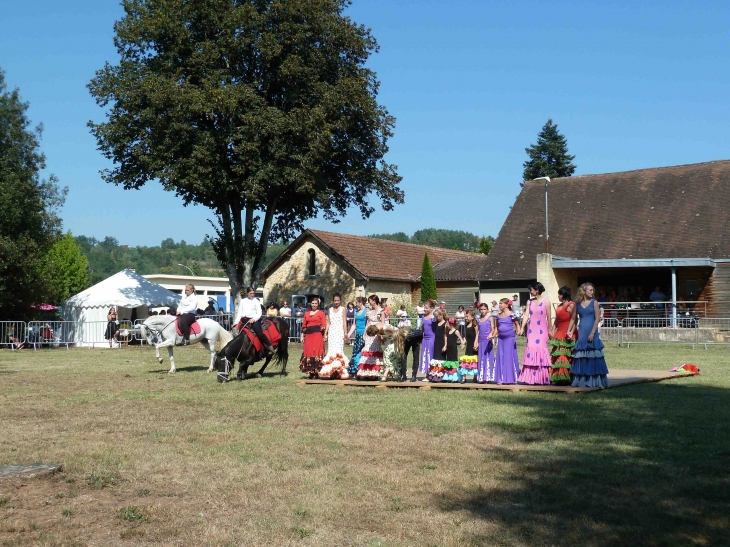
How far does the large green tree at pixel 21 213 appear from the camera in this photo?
114ft

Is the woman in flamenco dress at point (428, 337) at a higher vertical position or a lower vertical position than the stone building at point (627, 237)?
lower

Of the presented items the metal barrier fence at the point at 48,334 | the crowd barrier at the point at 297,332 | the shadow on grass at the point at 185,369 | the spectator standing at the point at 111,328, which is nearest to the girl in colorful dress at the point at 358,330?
the shadow on grass at the point at 185,369

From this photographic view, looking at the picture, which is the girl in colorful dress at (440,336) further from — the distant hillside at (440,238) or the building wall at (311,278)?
the distant hillside at (440,238)

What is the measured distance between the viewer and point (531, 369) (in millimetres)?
15047

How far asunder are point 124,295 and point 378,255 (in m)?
16.3

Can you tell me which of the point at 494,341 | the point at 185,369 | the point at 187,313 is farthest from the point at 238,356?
the point at 494,341

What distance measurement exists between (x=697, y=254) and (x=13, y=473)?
3280 cm

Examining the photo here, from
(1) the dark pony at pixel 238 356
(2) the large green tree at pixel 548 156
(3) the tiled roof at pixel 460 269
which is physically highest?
(2) the large green tree at pixel 548 156

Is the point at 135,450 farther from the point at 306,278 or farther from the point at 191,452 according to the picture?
the point at 306,278

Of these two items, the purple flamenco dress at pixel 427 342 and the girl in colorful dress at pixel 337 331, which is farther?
the girl in colorful dress at pixel 337 331

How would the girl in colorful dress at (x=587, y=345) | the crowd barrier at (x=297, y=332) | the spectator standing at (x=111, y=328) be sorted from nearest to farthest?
the girl in colorful dress at (x=587, y=345)
the crowd barrier at (x=297, y=332)
the spectator standing at (x=111, y=328)

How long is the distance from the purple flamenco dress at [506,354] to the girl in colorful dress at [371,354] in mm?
2309

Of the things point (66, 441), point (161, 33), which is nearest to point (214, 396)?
point (66, 441)

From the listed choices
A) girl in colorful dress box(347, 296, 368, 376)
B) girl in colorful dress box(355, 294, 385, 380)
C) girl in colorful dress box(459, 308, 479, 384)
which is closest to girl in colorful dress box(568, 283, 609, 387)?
girl in colorful dress box(459, 308, 479, 384)
